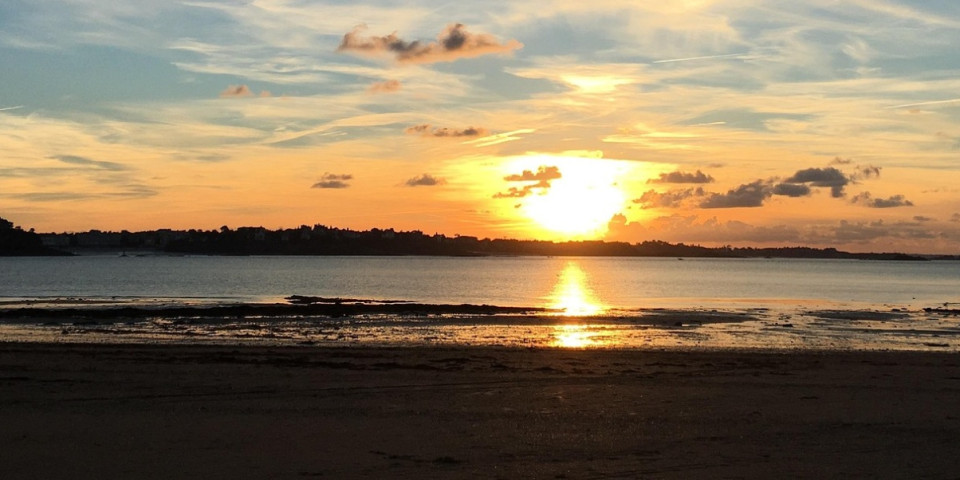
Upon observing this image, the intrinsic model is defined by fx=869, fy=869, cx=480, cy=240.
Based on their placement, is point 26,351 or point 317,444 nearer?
point 317,444

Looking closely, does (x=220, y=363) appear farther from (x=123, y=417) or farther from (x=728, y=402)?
(x=728, y=402)

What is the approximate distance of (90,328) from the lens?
33938mm

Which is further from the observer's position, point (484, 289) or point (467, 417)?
point (484, 289)

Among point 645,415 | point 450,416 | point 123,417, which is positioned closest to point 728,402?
point 645,415

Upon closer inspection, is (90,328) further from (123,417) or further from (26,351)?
(123,417)

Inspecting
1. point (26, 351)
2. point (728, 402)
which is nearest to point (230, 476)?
point (728, 402)

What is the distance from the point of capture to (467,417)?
14797 millimetres

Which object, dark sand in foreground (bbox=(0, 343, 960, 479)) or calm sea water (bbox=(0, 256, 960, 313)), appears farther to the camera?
calm sea water (bbox=(0, 256, 960, 313))

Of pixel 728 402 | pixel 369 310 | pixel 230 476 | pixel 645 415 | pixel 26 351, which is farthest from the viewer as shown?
pixel 369 310

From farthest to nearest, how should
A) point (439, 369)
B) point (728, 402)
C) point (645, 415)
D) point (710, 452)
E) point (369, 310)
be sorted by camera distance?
point (369, 310) < point (439, 369) < point (728, 402) < point (645, 415) < point (710, 452)

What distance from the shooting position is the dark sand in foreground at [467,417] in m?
11.4

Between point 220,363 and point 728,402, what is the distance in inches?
484

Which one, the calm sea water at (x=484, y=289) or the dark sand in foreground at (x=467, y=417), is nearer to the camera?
the dark sand in foreground at (x=467, y=417)

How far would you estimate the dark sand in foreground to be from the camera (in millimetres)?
11406
